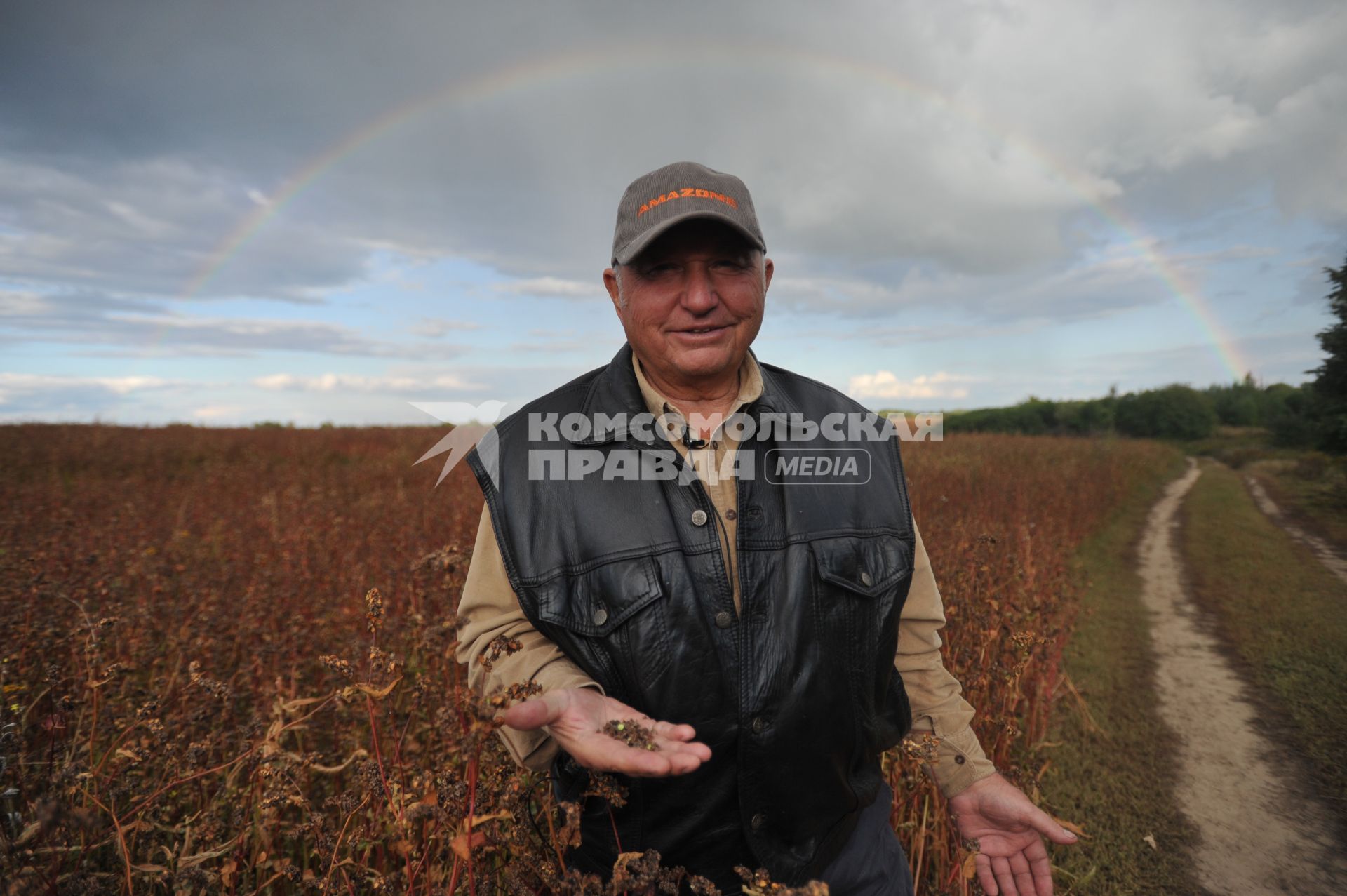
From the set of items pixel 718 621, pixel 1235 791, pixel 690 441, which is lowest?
pixel 1235 791

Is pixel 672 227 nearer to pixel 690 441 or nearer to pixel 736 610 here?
pixel 690 441

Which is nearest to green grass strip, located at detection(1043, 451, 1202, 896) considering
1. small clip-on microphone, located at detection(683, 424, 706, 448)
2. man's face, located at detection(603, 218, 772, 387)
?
small clip-on microphone, located at detection(683, 424, 706, 448)

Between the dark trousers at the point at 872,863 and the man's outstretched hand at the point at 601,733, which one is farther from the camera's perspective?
the dark trousers at the point at 872,863

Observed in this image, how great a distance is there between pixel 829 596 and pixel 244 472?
13834 mm

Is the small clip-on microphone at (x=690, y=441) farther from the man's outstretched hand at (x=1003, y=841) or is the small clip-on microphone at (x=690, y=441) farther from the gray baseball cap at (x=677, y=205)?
the man's outstretched hand at (x=1003, y=841)

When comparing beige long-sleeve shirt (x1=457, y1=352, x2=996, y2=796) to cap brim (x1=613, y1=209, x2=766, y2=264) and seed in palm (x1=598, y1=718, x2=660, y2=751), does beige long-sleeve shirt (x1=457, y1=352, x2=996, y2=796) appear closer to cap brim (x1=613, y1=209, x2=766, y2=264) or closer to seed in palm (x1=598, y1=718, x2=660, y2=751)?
seed in palm (x1=598, y1=718, x2=660, y2=751)

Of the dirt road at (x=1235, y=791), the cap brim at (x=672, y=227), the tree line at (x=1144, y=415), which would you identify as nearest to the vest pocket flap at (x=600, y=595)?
the cap brim at (x=672, y=227)

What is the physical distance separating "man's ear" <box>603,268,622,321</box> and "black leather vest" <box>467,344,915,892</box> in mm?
296

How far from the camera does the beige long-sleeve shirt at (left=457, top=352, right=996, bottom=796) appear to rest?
146 centimetres

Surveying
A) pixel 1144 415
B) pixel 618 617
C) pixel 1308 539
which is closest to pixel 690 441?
pixel 618 617

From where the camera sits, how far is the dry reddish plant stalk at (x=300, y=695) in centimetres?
138

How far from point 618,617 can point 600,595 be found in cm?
7

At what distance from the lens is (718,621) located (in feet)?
4.75

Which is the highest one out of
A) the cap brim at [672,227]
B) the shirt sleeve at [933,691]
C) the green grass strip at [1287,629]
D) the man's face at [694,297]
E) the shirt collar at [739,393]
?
the cap brim at [672,227]
